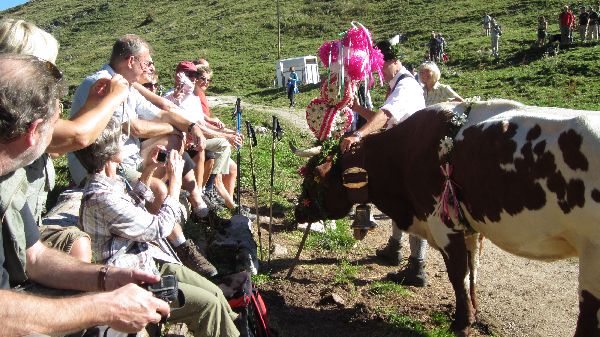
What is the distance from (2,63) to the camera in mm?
2287

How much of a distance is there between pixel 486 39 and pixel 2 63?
1391 inches

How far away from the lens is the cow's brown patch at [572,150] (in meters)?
4.01

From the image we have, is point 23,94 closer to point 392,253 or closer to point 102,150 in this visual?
point 102,150

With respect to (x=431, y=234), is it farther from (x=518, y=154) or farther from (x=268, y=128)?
(x=268, y=128)

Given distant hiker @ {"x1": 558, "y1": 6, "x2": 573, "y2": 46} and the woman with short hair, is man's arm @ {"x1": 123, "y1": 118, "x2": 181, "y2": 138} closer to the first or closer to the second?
the woman with short hair

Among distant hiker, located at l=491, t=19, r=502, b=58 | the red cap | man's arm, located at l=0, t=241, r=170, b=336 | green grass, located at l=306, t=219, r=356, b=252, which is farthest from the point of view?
distant hiker, located at l=491, t=19, r=502, b=58

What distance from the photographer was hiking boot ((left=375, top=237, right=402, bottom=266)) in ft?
21.8

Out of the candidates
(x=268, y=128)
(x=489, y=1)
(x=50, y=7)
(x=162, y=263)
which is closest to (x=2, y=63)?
(x=162, y=263)

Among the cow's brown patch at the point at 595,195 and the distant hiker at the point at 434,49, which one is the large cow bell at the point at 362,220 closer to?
the cow's brown patch at the point at 595,195

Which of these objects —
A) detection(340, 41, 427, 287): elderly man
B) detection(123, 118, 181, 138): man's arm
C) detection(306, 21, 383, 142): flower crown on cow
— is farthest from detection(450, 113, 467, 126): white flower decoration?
detection(123, 118, 181, 138): man's arm

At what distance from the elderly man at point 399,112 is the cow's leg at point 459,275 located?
1053 millimetres

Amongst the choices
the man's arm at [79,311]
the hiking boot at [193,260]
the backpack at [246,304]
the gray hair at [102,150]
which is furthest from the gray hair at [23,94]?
the hiking boot at [193,260]

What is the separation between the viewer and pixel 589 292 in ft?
13.3

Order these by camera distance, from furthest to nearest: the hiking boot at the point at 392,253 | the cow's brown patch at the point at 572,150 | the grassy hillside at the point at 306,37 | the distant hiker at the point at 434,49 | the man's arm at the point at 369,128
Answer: the distant hiker at the point at 434,49, the grassy hillside at the point at 306,37, the hiking boot at the point at 392,253, the man's arm at the point at 369,128, the cow's brown patch at the point at 572,150
